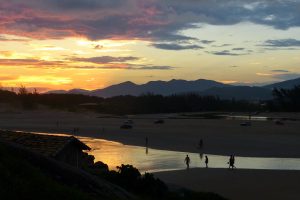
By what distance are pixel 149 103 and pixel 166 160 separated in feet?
386

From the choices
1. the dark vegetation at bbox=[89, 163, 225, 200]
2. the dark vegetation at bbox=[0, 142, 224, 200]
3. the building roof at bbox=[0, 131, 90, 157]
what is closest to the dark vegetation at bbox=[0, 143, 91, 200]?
A: the dark vegetation at bbox=[0, 142, 224, 200]

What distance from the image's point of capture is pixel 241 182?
91.8 feet

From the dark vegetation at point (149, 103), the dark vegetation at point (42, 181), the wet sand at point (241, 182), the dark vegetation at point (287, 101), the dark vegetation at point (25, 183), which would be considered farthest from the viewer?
the dark vegetation at point (149, 103)

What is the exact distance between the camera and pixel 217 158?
40.6 metres

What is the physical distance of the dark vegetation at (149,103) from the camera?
141 metres

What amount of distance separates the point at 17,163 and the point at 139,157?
30407mm

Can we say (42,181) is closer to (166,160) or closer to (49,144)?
(49,144)

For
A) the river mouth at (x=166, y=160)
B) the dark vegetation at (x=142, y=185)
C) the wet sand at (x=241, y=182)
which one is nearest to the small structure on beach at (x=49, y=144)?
the dark vegetation at (x=142, y=185)

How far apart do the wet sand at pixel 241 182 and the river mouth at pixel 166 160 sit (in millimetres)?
2658

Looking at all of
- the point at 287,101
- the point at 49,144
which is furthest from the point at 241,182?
the point at 287,101

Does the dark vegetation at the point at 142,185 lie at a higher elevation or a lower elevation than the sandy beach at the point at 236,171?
higher

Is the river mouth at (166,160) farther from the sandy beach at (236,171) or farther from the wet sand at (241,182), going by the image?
the wet sand at (241,182)

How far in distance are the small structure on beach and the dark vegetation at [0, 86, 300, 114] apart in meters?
119

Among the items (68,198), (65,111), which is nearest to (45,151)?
(68,198)
